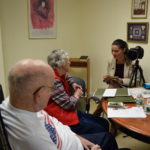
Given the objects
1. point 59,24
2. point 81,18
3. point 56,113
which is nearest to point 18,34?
point 59,24

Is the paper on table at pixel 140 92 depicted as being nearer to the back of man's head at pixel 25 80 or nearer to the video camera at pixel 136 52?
the video camera at pixel 136 52

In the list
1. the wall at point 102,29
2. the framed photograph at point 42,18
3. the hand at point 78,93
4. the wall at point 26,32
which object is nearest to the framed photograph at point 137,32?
the wall at point 102,29

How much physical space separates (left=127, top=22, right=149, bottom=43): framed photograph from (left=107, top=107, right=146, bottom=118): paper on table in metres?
1.51

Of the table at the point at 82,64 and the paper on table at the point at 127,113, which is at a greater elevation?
the table at the point at 82,64

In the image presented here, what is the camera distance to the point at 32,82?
1.04 m

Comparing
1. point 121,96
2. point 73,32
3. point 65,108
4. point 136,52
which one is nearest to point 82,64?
point 73,32

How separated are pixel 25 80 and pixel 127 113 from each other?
3.07ft

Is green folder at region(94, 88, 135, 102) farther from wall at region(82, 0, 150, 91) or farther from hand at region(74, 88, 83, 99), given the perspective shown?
wall at region(82, 0, 150, 91)

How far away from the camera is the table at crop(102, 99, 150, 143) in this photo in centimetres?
142

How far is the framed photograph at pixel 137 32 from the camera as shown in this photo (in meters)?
2.96

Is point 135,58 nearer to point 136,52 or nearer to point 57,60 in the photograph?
point 136,52

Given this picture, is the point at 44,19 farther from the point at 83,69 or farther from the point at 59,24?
the point at 83,69

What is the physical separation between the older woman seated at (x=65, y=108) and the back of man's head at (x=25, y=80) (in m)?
0.66

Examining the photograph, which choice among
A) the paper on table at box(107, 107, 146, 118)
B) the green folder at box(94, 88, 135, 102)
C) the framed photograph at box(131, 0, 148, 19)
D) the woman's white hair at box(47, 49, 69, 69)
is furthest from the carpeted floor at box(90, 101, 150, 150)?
the framed photograph at box(131, 0, 148, 19)
